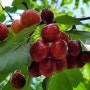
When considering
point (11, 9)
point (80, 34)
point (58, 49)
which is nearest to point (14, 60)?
point (58, 49)

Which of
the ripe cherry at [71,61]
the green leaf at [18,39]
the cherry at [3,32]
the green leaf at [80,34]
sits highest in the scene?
the green leaf at [18,39]

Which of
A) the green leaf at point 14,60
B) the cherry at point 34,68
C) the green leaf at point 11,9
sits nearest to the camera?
the green leaf at point 14,60

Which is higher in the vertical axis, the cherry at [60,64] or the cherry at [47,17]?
the cherry at [47,17]

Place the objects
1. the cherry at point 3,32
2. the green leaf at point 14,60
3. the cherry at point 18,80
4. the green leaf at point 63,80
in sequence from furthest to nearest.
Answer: the green leaf at point 63,80 → the cherry at point 18,80 → the cherry at point 3,32 → the green leaf at point 14,60

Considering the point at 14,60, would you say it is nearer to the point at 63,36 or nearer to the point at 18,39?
the point at 18,39

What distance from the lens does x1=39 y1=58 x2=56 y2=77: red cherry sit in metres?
1.10

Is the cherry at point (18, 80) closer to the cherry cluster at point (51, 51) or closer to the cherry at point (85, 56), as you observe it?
the cherry cluster at point (51, 51)

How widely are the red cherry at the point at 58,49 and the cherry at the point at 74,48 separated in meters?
0.08

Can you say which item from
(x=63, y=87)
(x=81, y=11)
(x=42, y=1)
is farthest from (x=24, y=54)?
(x=81, y=11)

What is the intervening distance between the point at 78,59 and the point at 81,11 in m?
3.31

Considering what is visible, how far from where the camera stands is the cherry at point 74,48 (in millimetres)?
1212

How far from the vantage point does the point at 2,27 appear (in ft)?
4.21

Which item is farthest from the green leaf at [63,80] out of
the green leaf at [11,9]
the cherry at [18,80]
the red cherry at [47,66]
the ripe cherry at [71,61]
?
the green leaf at [11,9]

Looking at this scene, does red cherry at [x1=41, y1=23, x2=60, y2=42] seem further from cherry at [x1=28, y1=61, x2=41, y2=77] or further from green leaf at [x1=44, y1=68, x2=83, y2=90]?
green leaf at [x1=44, y1=68, x2=83, y2=90]
